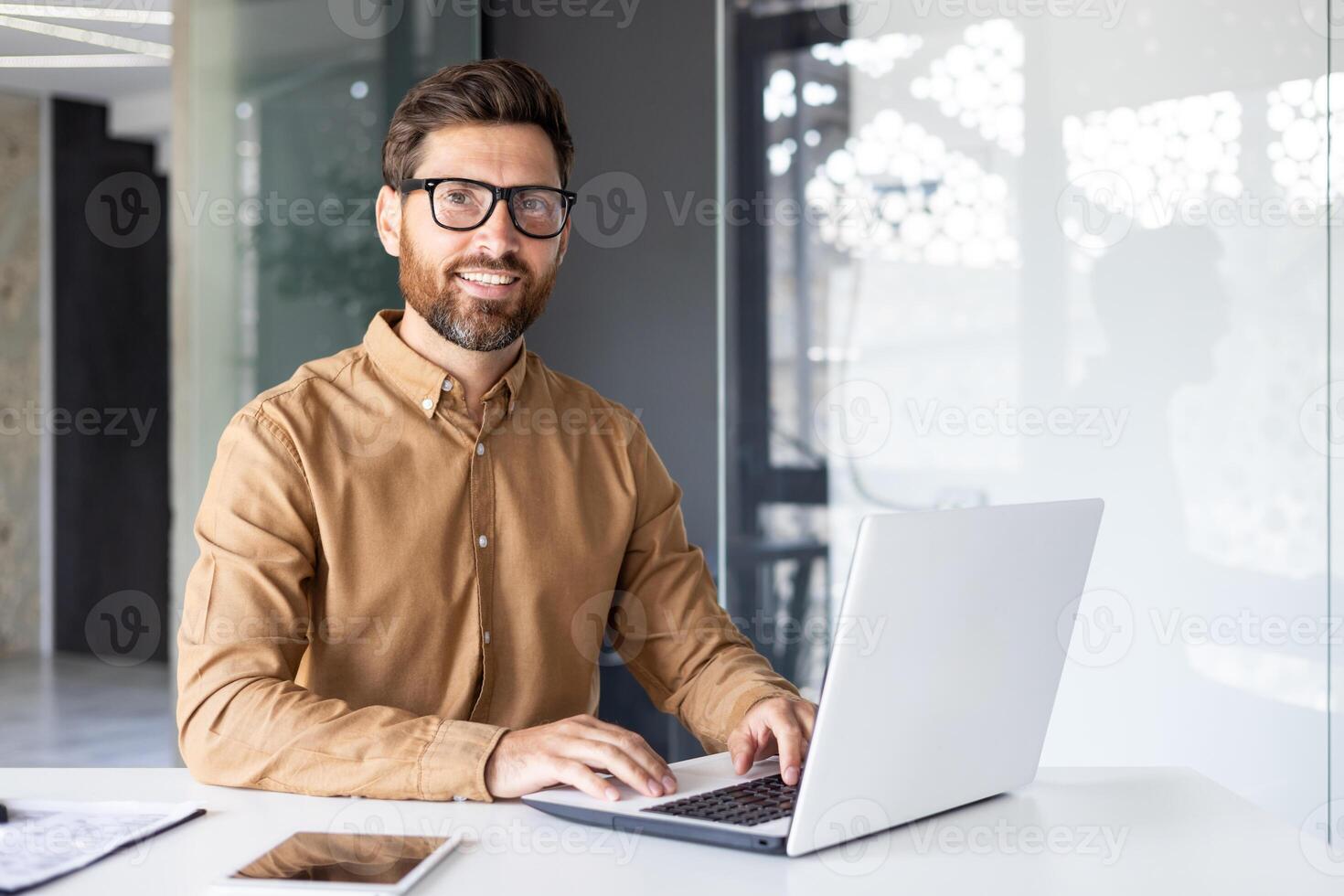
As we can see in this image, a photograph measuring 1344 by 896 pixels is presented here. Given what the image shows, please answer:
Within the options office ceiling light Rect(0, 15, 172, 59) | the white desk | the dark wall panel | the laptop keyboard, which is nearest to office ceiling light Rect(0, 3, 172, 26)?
office ceiling light Rect(0, 15, 172, 59)

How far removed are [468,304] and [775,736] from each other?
780 mm

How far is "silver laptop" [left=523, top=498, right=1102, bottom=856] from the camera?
44.1 inches

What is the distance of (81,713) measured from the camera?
19.5 feet

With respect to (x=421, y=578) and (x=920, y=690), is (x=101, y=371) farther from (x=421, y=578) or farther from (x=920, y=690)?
(x=920, y=690)

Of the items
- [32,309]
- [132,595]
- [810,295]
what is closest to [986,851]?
[810,295]

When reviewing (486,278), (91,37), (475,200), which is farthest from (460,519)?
(91,37)

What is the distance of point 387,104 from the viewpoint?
3.57 metres

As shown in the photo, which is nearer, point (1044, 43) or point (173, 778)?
point (173, 778)

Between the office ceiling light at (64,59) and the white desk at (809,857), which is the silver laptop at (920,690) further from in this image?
the office ceiling light at (64,59)

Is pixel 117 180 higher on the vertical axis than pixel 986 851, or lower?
higher

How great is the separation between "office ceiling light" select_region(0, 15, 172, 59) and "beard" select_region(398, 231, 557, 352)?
1.65 m

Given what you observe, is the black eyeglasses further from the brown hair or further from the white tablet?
the white tablet

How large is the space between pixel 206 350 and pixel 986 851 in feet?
8.05

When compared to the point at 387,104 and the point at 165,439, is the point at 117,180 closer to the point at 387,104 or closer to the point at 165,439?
the point at 165,439
